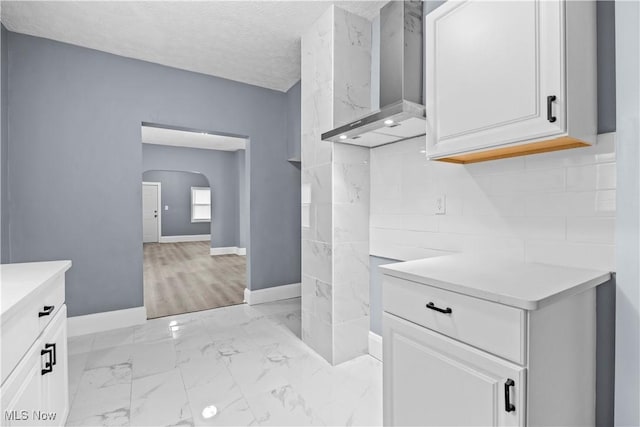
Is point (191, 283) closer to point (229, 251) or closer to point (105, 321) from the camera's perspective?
point (105, 321)

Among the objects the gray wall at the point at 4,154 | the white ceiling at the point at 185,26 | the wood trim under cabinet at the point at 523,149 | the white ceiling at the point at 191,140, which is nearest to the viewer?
the wood trim under cabinet at the point at 523,149

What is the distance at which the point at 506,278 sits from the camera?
1137mm

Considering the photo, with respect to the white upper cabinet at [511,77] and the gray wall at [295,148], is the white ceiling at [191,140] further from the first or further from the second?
the white upper cabinet at [511,77]

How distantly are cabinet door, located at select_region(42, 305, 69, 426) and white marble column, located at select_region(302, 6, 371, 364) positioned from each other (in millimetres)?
1555

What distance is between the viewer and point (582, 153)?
1262 mm

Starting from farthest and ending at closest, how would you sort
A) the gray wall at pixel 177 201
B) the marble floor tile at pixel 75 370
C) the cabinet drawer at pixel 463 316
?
the gray wall at pixel 177 201 < the marble floor tile at pixel 75 370 < the cabinet drawer at pixel 463 316

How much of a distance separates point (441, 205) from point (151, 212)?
34.9 feet

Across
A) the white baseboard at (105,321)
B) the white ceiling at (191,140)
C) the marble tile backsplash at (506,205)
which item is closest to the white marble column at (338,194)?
the marble tile backsplash at (506,205)

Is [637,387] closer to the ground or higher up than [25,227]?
closer to the ground

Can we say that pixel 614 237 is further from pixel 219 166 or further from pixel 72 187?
pixel 219 166

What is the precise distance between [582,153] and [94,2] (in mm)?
3216

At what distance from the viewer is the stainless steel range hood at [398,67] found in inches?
76.1

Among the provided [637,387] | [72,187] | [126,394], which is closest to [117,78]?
[72,187]

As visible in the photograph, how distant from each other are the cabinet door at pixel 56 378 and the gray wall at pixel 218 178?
646 cm
